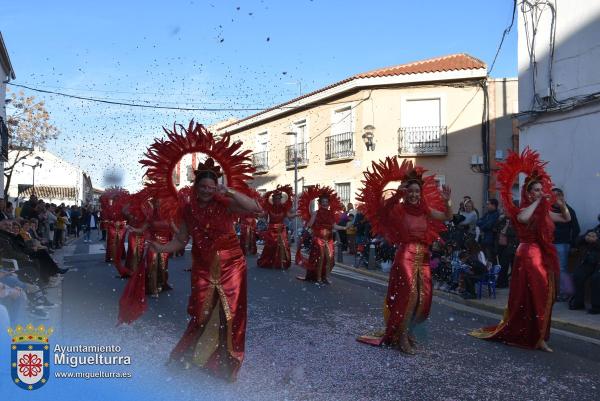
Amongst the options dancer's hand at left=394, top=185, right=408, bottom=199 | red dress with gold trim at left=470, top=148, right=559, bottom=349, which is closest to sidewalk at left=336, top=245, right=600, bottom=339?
red dress with gold trim at left=470, top=148, right=559, bottom=349

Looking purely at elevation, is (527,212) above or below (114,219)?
above

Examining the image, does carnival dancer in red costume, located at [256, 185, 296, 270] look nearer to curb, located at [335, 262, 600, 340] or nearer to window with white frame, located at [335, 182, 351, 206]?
curb, located at [335, 262, 600, 340]

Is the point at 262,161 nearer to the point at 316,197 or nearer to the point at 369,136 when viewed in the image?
the point at 369,136

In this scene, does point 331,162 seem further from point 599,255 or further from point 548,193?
point 548,193

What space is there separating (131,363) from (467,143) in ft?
57.4

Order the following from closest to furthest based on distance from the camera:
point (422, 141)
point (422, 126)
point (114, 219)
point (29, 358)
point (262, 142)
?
point (29, 358) < point (114, 219) < point (422, 141) < point (422, 126) < point (262, 142)

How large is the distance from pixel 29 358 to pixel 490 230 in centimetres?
923

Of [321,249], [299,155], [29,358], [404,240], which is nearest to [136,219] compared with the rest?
[321,249]

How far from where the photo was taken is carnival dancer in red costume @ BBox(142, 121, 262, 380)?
4.75m

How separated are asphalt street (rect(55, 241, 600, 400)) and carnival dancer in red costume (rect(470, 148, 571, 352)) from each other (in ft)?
0.71

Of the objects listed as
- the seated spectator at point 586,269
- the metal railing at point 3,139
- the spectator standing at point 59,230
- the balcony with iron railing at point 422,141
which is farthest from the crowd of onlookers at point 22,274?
the balcony with iron railing at point 422,141

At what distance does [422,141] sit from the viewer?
67.6 feet

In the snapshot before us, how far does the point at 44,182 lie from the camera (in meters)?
54.7

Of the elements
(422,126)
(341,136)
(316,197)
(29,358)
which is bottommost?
(29,358)
